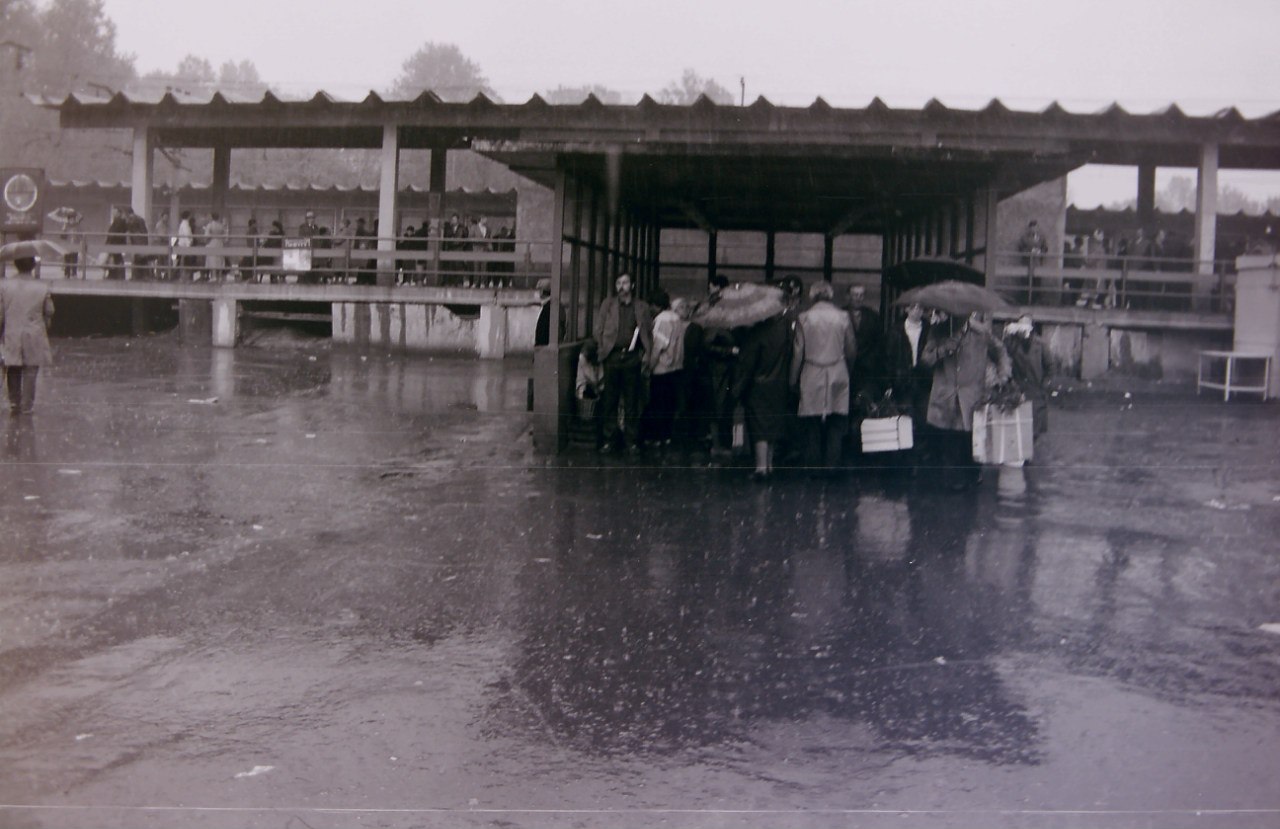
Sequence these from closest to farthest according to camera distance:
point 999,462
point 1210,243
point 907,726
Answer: point 907,726, point 999,462, point 1210,243

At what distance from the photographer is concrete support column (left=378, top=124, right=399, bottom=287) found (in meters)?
24.0

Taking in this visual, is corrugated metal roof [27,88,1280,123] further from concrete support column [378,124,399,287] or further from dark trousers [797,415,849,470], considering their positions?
dark trousers [797,415,849,470]

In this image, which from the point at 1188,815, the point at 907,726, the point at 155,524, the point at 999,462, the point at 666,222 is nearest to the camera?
the point at 1188,815

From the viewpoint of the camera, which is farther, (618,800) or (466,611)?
(466,611)

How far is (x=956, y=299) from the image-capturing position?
10.2m

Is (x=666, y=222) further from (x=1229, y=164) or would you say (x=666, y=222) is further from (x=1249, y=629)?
(x=1249, y=629)

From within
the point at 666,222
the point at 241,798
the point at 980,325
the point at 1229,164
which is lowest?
the point at 241,798

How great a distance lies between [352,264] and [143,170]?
4.96m

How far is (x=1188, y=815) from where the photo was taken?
4.22 metres

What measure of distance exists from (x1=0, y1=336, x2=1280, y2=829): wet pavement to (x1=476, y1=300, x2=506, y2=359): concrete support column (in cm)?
1099

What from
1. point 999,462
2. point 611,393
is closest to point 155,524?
point 611,393

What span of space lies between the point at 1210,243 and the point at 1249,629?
17.4 metres

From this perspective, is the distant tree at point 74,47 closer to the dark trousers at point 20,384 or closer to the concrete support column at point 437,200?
the concrete support column at point 437,200

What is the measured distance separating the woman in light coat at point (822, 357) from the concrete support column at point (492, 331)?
12.7 metres
